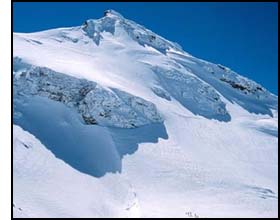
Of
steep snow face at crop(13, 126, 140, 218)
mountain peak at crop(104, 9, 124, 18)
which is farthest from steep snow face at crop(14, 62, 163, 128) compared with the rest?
mountain peak at crop(104, 9, 124, 18)

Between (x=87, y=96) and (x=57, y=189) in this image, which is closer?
(x=57, y=189)

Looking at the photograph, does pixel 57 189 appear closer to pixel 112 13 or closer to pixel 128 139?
pixel 128 139

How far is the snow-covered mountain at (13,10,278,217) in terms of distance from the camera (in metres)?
21.1

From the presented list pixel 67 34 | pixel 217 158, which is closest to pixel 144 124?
pixel 217 158

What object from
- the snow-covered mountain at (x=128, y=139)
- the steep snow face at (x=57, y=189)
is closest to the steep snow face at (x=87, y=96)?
the snow-covered mountain at (x=128, y=139)

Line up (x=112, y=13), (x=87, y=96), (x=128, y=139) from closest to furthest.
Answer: (x=128, y=139), (x=87, y=96), (x=112, y=13)

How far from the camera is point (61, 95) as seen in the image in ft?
91.9

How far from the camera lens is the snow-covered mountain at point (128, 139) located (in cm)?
2108

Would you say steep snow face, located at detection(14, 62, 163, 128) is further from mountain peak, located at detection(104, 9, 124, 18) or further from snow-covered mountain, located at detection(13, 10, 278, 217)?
mountain peak, located at detection(104, 9, 124, 18)

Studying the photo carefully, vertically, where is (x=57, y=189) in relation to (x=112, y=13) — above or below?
below

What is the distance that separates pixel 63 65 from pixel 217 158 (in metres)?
12.6

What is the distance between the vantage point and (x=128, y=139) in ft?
91.1

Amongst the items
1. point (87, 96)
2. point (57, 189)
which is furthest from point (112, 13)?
point (57, 189)

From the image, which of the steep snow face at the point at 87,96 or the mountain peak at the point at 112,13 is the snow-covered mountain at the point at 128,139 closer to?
the steep snow face at the point at 87,96
